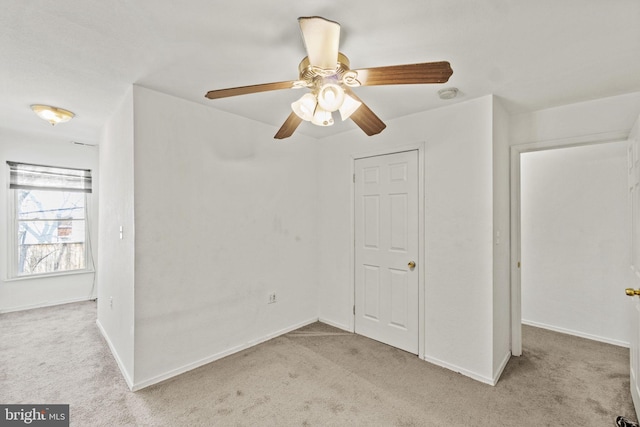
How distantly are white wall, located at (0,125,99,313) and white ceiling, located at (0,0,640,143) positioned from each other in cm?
204

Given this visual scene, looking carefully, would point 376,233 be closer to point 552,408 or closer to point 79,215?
point 552,408

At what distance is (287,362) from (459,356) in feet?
4.93

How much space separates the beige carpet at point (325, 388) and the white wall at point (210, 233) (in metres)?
0.31

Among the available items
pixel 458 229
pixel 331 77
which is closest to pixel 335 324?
pixel 458 229

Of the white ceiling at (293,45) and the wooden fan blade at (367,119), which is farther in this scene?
the wooden fan blade at (367,119)

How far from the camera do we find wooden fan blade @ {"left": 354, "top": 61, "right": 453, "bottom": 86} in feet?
4.38

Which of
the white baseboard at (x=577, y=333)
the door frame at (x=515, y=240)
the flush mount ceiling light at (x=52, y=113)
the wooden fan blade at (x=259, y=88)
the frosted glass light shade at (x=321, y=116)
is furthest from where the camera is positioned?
the white baseboard at (x=577, y=333)

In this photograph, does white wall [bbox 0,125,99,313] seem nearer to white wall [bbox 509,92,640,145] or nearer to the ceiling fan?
the ceiling fan

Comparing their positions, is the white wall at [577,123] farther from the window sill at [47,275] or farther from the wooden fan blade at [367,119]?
the window sill at [47,275]

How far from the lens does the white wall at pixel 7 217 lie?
3914 millimetres

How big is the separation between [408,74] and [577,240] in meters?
3.29

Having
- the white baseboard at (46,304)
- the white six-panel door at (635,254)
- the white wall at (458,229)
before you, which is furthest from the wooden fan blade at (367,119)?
the white baseboard at (46,304)

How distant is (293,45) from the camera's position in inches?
67.1

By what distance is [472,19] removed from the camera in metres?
1.49
